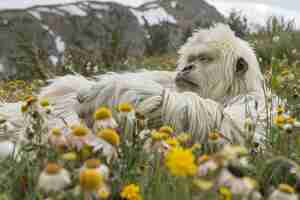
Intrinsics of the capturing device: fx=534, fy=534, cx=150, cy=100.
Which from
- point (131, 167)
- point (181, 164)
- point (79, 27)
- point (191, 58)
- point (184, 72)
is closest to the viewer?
point (181, 164)

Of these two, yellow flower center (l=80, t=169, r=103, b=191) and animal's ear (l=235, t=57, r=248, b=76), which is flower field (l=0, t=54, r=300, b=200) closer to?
yellow flower center (l=80, t=169, r=103, b=191)

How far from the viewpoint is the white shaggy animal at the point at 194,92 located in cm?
303

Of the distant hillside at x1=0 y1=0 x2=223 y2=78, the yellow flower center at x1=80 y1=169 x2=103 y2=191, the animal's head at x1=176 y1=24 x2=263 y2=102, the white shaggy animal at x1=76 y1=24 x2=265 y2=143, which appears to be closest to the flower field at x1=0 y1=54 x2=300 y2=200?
the yellow flower center at x1=80 y1=169 x2=103 y2=191

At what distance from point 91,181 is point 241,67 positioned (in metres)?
3.41

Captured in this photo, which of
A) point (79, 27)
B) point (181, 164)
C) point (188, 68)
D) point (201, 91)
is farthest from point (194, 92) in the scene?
point (79, 27)

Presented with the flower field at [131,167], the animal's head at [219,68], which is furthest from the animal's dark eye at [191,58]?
the flower field at [131,167]

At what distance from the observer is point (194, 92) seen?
412 cm

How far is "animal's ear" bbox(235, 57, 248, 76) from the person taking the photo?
4355mm

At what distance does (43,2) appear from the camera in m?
15.9

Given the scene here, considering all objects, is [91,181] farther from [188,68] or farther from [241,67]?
[241,67]

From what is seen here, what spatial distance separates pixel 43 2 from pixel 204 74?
1250 cm

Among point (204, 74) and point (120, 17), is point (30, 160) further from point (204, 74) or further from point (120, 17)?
point (120, 17)

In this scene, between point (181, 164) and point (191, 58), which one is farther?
point (191, 58)

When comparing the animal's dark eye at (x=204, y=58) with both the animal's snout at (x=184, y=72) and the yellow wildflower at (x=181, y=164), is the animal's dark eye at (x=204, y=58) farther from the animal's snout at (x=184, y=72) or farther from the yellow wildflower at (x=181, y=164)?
the yellow wildflower at (x=181, y=164)
